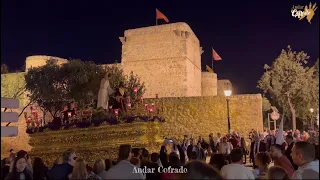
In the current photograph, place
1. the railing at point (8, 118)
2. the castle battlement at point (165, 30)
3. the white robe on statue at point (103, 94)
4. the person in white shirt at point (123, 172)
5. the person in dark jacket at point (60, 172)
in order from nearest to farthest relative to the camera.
Answer: 1. the person in white shirt at point (123, 172)
2. the railing at point (8, 118)
3. the person in dark jacket at point (60, 172)
4. the white robe on statue at point (103, 94)
5. the castle battlement at point (165, 30)

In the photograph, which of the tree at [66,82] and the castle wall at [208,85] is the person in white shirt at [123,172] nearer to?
the tree at [66,82]

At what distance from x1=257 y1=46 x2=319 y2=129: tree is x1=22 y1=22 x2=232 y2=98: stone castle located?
439cm

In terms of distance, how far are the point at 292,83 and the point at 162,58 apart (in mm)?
12588

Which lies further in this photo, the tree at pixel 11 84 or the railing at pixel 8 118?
the tree at pixel 11 84

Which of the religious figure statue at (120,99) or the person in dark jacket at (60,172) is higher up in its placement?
the religious figure statue at (120,99)

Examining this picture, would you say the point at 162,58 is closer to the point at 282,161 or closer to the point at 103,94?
the point at 103,94

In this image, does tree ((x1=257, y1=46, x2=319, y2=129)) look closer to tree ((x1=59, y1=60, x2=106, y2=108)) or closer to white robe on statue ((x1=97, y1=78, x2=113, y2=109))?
tree ((x1=59, y1=60, x2=106, y2=108))

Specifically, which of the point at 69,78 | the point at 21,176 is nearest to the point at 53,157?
the point at 21,176

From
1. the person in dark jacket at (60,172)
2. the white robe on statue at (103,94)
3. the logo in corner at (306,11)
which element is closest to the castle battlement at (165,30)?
the white robe on statue at (103,94)

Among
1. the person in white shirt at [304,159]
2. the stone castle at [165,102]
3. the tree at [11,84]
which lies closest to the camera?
the person in white shirt at [304,159]

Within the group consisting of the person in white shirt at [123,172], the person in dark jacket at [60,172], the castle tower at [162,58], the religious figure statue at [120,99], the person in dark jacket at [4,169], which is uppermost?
the castle tower at [162,58]

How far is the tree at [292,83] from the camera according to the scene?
2995 centimetres

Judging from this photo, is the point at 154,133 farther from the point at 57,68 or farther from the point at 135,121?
the point at 57,68

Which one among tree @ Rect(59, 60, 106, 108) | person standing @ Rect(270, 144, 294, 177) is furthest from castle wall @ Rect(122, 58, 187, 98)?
person standing @ Rect(270, 144, 294, 177)
